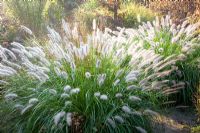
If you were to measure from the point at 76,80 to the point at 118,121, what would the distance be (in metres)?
0.77

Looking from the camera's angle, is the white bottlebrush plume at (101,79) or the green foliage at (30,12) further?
the green foliage at (30,12)

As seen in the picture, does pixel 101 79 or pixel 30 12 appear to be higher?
pixel 30 12

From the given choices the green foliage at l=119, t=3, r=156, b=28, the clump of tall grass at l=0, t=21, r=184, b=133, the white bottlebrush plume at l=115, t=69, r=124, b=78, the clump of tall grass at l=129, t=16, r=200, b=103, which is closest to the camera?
the clump of tall grass at l=0, t=21, r=184, b=133

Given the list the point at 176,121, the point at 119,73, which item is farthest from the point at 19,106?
the point at 176,121

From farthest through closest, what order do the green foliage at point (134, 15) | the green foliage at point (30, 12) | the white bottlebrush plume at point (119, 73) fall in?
1. the green foliage at point (134, 15)
2. the green foliage at point (30, 12)
3. the white bottlebrush plume at point (119, 73)

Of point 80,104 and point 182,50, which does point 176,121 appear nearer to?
point 182,50

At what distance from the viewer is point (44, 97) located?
486 centimetres

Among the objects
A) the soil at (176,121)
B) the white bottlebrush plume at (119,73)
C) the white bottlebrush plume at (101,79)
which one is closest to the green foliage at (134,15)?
the soil at (176,121)

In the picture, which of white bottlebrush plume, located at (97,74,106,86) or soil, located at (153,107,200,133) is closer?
white bottlebrush plume, located at (97,74,106,86)

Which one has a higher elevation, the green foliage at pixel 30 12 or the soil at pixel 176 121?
the green foliage at pixel 30 12

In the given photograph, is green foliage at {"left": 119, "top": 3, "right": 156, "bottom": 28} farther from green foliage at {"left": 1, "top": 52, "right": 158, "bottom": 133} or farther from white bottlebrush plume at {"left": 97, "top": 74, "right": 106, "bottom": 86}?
white bottlebrush plume at {"left": 97, "top": 74, "right": 106, "bottom": 86}

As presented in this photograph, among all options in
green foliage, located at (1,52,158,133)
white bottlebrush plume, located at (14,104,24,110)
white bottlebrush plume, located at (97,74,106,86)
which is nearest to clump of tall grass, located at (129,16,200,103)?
green foliage, located at (1,52,158,133)

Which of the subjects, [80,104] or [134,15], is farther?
[134,15]

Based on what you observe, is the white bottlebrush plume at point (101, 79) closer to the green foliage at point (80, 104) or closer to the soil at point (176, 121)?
the green foliage at point (80, 104)
